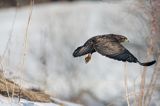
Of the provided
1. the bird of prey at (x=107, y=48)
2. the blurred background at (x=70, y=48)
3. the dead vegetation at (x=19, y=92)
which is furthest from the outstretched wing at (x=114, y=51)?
the blurred background at (x=70, y=48)

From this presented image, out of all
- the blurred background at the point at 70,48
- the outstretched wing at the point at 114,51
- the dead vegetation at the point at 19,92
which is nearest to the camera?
the outstretched wing at the point at 114,51

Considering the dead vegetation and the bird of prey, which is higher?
the bird of prey

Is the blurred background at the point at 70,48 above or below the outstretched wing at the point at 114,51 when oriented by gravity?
below

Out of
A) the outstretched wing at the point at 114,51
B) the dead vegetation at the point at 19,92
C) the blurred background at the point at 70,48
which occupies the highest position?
the outstretched wing at the point at 114,51

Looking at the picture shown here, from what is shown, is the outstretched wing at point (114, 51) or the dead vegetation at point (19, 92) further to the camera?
the dead vegetation at point (19, 92)

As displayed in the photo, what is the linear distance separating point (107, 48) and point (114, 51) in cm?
6

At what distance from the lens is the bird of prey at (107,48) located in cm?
459

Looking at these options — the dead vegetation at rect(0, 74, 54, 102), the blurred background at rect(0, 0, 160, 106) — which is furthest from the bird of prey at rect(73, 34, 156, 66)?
the blurred background at rect(0, 0, 160, 106)

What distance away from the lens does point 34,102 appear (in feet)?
17.8

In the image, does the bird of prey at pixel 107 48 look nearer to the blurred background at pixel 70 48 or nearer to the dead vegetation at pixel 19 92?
the dead vegetation at pixel 19 92

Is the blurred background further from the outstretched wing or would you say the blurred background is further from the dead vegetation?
the outstretched wing

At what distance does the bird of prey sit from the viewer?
459cm

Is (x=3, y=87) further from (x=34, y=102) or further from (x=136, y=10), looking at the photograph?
(x=136, y=10)

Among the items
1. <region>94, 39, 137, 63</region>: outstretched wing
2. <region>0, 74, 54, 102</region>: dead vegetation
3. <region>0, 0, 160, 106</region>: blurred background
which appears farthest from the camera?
<region>0, 0, 160, 106</region>: blurred background
